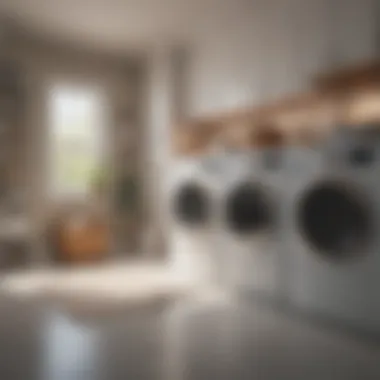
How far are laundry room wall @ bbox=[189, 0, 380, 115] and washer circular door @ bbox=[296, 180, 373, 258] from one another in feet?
3.27

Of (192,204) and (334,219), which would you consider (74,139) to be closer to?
(192,204)

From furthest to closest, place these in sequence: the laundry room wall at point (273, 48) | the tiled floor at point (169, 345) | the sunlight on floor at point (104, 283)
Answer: the sunlight on floor at point (104, 283), the laundry room wall at point (273, 48), the tiled floor at point (169, 345)

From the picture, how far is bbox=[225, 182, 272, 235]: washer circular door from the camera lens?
9.13 ft

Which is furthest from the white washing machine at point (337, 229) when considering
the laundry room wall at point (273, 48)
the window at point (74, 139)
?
the window at point (74, 139)

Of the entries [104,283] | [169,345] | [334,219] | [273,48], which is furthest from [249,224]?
[273,48]

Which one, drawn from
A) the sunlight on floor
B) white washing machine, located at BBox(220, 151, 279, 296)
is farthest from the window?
white washing machine, located at BBox(220, 151, 279, 296)

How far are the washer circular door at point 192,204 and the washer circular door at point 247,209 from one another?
0.22 meters

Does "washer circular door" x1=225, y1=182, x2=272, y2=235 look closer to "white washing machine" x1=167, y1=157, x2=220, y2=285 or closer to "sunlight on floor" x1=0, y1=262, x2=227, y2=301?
"white washing machine" x1=167, y1=157, x2=220, y2=285

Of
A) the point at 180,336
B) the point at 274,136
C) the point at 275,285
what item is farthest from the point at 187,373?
the point at 274,136

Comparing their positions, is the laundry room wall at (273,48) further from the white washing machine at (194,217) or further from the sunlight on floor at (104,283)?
the sunlight on floor at (104,283)

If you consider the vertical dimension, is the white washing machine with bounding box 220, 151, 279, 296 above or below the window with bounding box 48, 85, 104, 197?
below

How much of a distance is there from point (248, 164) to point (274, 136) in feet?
0.71

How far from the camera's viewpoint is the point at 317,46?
317 cm

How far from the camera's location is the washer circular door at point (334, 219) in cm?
216
